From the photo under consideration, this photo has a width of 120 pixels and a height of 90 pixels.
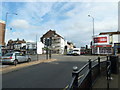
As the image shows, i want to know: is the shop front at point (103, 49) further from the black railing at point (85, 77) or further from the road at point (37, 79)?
the black railing at point (85, 77)

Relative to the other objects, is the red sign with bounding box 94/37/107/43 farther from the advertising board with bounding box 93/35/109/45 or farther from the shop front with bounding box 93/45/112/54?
the shop front with bounding box 93/45/112/54

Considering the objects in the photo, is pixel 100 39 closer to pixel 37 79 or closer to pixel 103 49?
pixel 103 49

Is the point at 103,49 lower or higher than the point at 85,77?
higher

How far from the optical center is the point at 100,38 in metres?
39.5

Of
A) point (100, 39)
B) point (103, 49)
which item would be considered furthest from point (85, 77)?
point (100, 39)

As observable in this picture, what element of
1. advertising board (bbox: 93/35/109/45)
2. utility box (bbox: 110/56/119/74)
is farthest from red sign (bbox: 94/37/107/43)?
utility box (bbox: 110/56/119/74)

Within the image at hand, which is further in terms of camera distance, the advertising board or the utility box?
the advertising board

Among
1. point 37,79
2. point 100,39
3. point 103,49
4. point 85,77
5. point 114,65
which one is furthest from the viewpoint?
point 100,39

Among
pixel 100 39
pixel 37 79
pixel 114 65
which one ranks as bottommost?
pixel 37 79

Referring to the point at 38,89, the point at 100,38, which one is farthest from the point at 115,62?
the point at 100,38

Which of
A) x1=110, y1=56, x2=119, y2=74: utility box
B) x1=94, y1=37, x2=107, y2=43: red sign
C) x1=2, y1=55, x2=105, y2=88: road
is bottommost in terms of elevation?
x1=2, y1=55, x2=105, y2=88: road

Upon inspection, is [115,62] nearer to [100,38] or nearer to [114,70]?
[114,70]

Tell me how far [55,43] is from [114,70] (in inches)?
3076

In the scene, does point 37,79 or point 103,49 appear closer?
point 37,79
